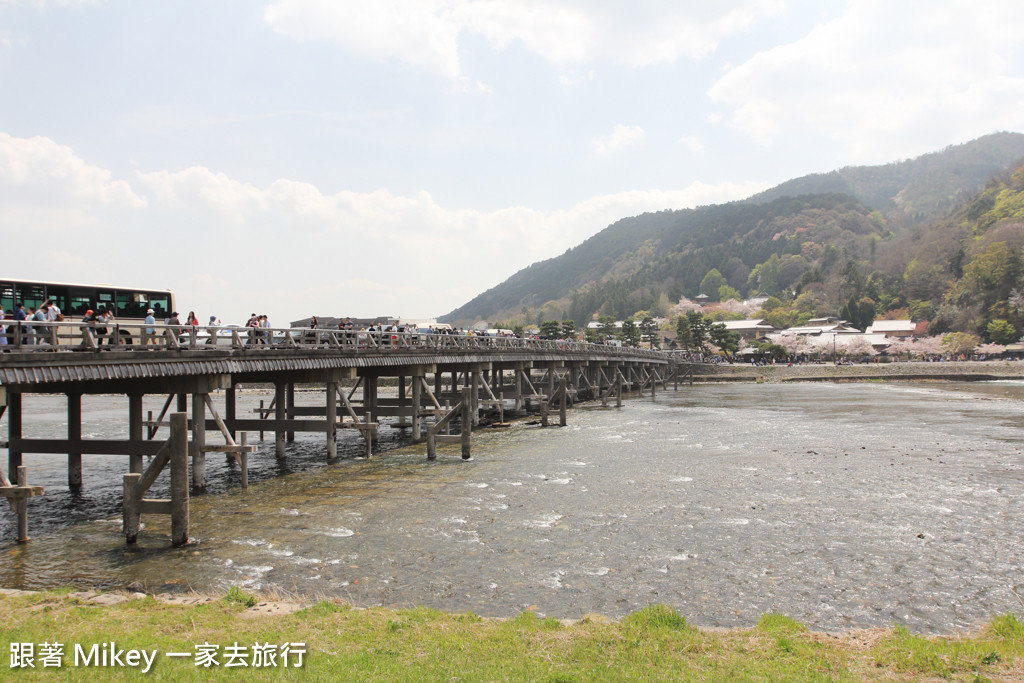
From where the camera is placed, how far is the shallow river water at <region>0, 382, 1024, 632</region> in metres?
11.6

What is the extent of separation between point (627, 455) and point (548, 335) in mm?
86402

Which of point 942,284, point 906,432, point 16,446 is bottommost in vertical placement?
point 906,432

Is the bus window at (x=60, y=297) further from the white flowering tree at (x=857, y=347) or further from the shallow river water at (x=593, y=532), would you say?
the white flowering tree at (x=857, y=347)

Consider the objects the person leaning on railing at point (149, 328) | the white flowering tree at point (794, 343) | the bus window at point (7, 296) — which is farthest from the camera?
the white flowering tree at point (794, 343)

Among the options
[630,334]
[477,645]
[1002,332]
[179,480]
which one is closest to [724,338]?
[630,334]

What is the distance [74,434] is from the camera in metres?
21.1

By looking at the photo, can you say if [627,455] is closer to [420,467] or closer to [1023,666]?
[420,467]

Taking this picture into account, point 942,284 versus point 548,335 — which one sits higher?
point 942,284

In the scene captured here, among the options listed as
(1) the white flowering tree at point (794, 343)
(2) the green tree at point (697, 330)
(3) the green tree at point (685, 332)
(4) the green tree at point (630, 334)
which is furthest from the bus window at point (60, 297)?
(1) the white flowering tree at point (794, 343)

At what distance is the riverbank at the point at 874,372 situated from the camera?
84.3 metres

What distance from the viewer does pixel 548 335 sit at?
114 meters

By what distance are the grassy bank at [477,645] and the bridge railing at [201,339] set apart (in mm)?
6916

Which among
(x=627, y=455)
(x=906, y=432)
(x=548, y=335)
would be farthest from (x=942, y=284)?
(x=627, y=455)

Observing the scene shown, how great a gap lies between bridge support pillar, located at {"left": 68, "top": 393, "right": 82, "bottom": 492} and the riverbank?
8711cm
